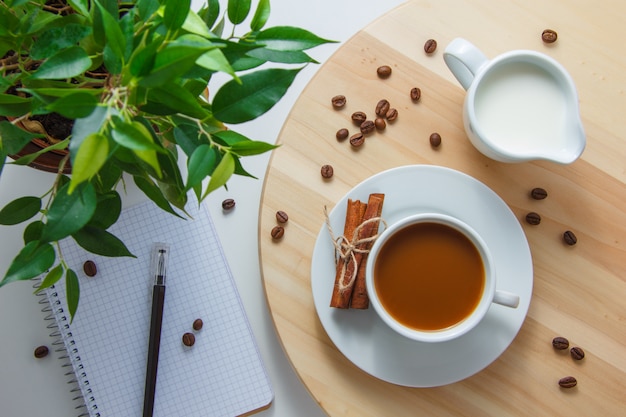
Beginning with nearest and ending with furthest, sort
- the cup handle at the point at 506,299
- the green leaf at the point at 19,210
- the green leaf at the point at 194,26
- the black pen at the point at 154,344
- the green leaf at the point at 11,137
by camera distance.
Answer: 1. the green leaf at the point at 194,26
2. the green leaf at the point at 11,137
3. the green leaf at the point at 19,210
4. the cup handle at the point at 506,299
5. the black pen at the point at 154,344

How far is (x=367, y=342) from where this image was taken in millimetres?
1078

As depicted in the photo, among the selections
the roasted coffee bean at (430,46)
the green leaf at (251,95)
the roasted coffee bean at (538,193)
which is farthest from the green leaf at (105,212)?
the roasted coffee bean at (538,193)

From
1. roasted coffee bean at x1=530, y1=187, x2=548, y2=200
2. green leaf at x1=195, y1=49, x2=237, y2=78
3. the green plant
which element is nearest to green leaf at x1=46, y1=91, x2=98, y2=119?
the green plant

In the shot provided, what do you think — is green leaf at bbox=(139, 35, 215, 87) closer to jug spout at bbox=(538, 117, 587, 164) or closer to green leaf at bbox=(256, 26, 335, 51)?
green leaf at bbox=(256, 26, 335, 51)

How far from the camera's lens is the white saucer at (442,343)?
1.07 meters

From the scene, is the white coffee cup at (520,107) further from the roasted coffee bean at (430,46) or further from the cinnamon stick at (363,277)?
the cinnamon stick at (363,277)

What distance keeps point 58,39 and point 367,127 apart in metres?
0.52

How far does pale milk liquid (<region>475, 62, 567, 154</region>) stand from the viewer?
1062 millimetres

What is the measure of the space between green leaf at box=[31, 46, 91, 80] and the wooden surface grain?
467 mm

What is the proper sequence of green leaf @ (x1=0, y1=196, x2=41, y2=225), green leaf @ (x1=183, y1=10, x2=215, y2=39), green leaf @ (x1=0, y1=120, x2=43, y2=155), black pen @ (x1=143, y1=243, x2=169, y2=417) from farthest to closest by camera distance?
black pen @ (x1=143, y1=243, x2=169, y2=417), green leaf @ (x1=0, y1=196, x2=41, y2=225), green leaf @ (x1=0, y1=120, x2=43, y2=155), green leaf @ (x1=183, y1=10, x2=215, y2=39)

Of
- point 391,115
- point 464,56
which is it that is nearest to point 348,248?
point 391,115

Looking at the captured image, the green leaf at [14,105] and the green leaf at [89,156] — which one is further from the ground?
the green leaf at [89,156]

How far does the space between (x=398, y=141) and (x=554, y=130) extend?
0.25 metres

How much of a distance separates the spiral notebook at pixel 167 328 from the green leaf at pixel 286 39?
0.53m
